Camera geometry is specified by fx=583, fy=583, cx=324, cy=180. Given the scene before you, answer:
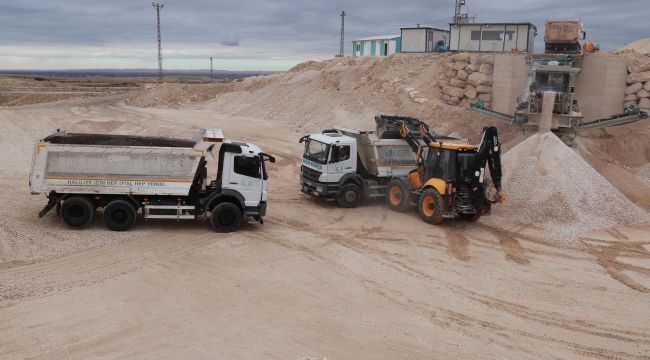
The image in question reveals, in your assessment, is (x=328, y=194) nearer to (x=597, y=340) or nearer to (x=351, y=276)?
(x=351, y=276)

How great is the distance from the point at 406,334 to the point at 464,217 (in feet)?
29.2

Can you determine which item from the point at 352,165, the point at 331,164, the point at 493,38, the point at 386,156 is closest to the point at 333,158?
the point at 331,164

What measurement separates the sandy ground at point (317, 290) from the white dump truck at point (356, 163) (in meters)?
0.96

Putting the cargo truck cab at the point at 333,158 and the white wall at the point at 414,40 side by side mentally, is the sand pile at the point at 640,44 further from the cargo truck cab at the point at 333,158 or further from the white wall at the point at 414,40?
the cargo truck cab at the point at 333,158

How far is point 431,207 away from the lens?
1847 centimetres

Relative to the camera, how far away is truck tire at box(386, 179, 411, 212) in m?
19.7

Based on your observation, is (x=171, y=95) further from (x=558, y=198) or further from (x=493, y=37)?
(x=558, y=198)

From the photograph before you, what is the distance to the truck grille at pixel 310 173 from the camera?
66.5 ft

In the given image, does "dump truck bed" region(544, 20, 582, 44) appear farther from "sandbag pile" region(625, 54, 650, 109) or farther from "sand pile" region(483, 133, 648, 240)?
"sand pile" region(483, 133, 648, 240)

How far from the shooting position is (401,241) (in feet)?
55.4

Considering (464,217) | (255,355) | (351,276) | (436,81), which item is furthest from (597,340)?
(436,81)

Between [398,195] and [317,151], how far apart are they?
3.21 m

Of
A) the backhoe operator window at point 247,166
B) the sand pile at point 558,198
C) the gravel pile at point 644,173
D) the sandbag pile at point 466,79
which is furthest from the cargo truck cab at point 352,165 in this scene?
the sandbag pile at point 466,79

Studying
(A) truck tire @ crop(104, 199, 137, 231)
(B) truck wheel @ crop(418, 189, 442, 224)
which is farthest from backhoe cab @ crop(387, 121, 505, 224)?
(A) truck tire @ crop(104, 199, 137, 231)
